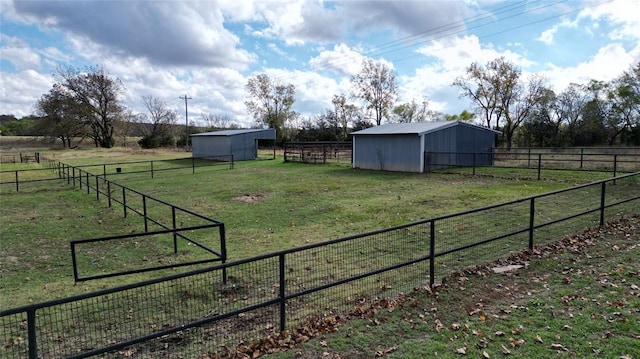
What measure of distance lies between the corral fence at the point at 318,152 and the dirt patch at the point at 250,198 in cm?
1514

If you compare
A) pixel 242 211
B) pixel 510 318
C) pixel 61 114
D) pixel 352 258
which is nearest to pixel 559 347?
pixel 510 318

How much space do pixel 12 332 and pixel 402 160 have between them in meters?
19.9

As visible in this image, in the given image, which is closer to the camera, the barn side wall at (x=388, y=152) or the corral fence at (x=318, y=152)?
the barn side wall at (x=388, y=152)

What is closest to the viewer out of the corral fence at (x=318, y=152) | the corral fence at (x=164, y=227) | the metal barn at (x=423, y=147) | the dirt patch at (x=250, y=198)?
the corral fence at (x=164, y=227)

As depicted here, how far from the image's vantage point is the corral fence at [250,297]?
4258 mm

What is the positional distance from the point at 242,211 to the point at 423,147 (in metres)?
12.7

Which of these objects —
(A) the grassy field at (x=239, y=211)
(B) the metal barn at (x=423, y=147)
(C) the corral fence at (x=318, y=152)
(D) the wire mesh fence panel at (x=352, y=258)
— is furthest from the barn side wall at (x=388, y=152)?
(D) the wire mesh fence panel at (x=352, y=258)

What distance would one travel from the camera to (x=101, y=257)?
25.4ft

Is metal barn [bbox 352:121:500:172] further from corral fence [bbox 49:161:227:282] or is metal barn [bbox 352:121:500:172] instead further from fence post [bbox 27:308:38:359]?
fence post [bbox 27:308:38:359]

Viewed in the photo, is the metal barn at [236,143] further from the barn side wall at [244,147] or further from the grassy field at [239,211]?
the grassy field at [239,211]

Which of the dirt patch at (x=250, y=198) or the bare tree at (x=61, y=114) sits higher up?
the bare tree at (x=61, y=114)

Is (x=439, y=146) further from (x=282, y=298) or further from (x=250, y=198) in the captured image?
(x=282, y=298)

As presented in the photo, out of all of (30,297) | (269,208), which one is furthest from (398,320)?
(269,208)

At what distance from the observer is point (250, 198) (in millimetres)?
14250
